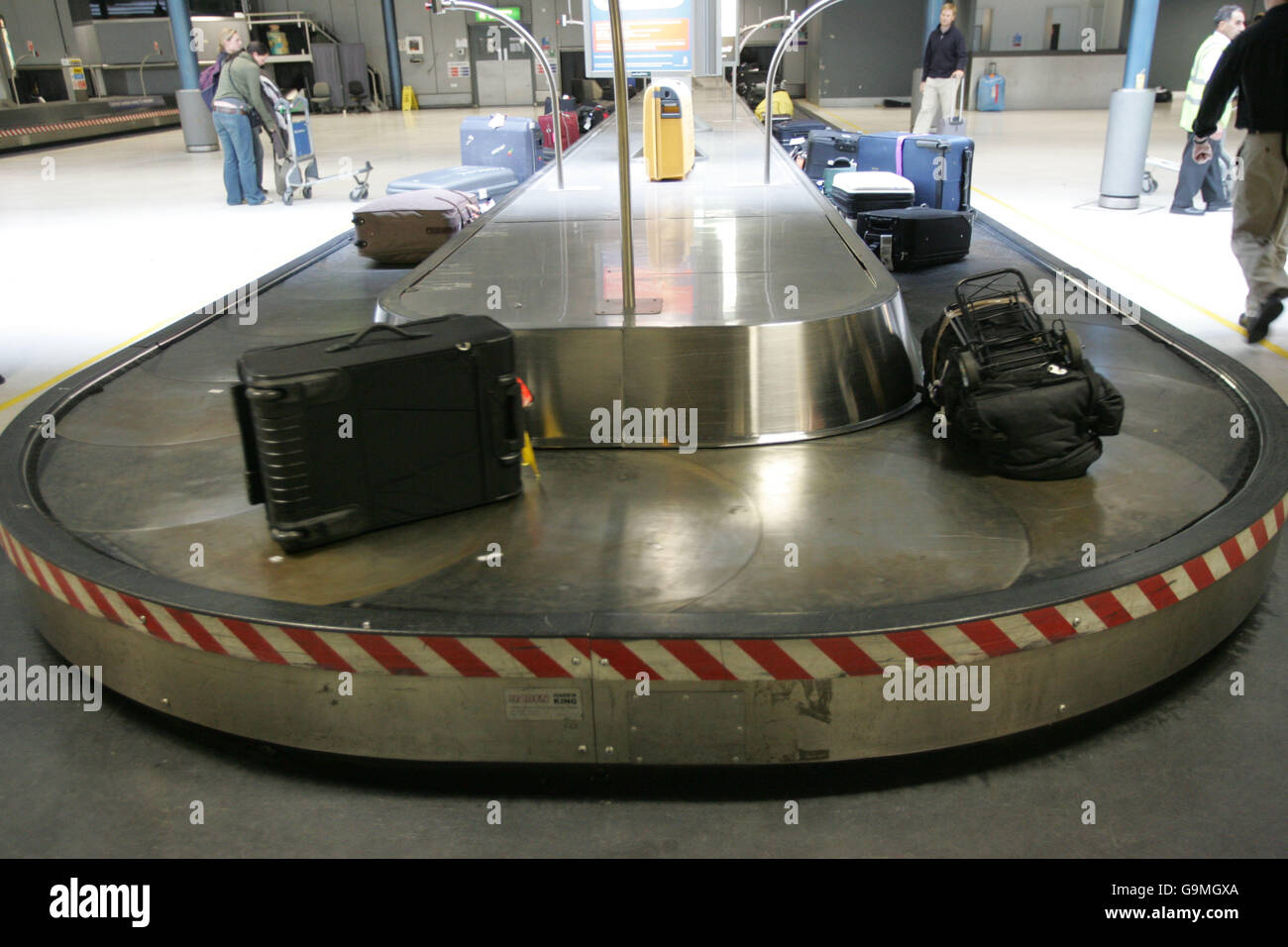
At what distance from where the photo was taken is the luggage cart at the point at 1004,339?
3.72 m

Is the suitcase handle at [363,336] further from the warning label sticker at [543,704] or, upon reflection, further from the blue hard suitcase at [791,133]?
the blue hard suitcase at [791,133]

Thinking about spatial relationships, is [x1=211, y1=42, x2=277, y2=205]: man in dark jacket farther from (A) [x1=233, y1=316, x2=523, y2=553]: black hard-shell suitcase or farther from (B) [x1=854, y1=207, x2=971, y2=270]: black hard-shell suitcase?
(A) [x1=233, y1=316, x2=523, y2=553]: black hard-shell suitcase

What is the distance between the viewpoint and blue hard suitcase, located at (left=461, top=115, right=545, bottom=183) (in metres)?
11.8

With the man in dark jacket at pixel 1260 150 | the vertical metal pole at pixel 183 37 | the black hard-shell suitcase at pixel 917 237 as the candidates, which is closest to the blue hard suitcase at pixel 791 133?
the black hard-shell suitcase at pixel 917 237

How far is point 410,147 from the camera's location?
61.7 ft

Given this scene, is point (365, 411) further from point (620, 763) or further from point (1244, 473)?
point (1244, 473)

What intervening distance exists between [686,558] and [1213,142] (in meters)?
8.59

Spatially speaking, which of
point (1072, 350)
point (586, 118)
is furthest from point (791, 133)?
point (1072, 350)

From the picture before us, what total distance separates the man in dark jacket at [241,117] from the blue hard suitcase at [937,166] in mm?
7075

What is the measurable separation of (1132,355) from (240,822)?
4.64m

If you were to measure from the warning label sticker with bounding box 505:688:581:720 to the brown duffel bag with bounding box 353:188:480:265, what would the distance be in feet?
18.9

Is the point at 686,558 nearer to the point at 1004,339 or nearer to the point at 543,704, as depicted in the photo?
the point at 543,704

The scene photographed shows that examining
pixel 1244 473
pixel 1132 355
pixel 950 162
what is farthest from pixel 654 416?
pixel 950 162

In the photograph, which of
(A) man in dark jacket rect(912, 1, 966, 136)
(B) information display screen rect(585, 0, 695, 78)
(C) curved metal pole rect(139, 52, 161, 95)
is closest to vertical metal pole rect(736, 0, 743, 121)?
(B) information display screen rect(585, 0, 695, 78)
